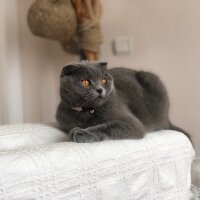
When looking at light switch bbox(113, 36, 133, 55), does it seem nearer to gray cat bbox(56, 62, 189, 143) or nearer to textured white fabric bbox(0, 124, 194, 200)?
gray cat bbox(56, 62, 189, 143)

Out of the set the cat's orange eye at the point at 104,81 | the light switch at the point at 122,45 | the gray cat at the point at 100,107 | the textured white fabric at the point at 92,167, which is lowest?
the textured white fabric at the point at 92,167

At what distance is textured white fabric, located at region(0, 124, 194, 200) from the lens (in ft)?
2.30

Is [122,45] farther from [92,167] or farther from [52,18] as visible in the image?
[92,167]

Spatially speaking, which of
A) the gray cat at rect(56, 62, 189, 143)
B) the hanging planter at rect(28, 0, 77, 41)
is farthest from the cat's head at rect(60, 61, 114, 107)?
the hanging planter at rect(28, 0, 77, 41)

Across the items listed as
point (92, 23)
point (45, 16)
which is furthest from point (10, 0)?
point (92, 23)

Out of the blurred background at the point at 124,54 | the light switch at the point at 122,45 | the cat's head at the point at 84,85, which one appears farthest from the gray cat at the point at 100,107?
the light switch at the point at 122,45

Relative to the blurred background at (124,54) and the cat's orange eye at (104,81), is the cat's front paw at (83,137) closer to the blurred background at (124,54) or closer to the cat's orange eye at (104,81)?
the cat's orange eye at (104,81)

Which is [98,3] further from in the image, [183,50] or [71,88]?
[71,88]

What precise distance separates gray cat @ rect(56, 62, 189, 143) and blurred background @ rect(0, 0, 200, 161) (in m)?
0.54

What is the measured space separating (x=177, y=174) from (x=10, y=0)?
4.17 feet

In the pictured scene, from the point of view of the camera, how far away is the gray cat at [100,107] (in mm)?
980

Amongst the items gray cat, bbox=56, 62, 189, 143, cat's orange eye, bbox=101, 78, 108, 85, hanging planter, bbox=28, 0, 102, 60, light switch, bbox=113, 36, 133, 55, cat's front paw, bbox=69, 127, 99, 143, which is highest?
hanging planter, bbox=28, 0, 102, 60

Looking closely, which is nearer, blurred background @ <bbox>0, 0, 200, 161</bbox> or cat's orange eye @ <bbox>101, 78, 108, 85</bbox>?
cat's orange eye @ <bbox>101, 78, 108, 85</bbox>

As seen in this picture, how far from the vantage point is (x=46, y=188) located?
0.72 m
